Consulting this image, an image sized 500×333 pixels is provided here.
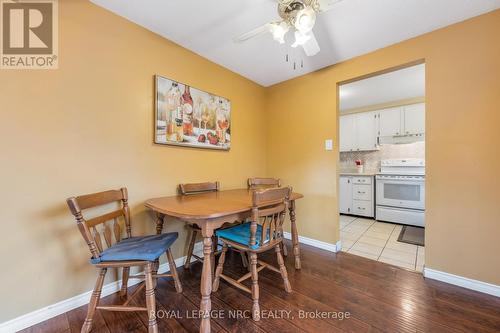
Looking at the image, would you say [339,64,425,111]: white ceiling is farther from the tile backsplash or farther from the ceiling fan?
the ceiling fan

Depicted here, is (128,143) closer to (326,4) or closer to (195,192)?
(195,192)

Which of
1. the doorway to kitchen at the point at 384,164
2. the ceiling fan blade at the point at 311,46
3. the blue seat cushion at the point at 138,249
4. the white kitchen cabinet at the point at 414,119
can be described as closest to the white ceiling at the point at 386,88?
the doorway to kitchen at the point at 384,164

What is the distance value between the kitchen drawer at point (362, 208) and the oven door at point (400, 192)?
203 mm

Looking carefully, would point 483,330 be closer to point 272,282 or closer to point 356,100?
point 272,282

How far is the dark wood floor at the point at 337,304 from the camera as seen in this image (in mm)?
1310

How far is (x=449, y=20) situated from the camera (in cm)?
173

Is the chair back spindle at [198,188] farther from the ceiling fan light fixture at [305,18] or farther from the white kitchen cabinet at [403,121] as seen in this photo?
the white kitchen cabinet at [403,121]

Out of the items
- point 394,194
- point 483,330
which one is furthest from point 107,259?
point 394,194

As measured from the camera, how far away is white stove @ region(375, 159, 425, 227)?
10.9 feet

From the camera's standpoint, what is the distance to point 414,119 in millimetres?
3689

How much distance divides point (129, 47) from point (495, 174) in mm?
3271

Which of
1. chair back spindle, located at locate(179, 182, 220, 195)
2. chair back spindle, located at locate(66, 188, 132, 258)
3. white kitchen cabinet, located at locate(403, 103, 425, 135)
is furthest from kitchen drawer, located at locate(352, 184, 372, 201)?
chair back spindle, located at locate(66, 188, 132, 258)

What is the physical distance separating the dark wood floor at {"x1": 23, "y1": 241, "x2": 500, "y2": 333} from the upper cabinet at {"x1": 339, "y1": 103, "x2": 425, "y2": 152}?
2.79 m

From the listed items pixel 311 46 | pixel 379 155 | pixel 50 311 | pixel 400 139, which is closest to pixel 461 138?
pixel 311 46
